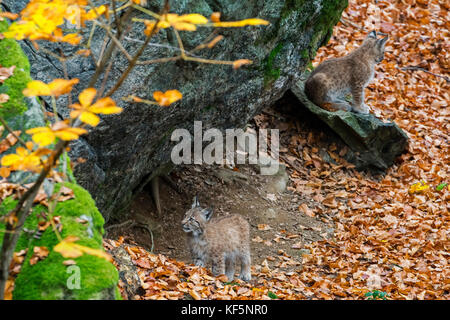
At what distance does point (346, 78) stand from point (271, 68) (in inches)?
158

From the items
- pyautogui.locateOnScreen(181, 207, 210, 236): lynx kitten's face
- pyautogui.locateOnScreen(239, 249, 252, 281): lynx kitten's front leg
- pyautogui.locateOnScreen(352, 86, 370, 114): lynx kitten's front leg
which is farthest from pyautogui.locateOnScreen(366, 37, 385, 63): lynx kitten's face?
pyautogui.locateOnScreen(181, 207, 210, 236): lynx kitten's face

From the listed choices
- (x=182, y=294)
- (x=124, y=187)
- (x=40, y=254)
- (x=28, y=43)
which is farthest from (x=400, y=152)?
(x=40, y=254)

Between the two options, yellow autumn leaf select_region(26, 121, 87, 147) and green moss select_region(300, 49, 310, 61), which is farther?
green moss select_region(300, 49, 310, 61)

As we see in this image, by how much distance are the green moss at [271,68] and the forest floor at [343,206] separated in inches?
103

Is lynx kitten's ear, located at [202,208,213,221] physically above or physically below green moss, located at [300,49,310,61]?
below

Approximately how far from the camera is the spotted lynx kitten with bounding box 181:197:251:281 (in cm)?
798

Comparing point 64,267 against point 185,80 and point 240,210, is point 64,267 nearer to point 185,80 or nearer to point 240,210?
point 185,80

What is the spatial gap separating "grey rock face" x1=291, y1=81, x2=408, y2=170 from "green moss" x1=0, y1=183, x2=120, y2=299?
8.07m

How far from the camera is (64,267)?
3684mm

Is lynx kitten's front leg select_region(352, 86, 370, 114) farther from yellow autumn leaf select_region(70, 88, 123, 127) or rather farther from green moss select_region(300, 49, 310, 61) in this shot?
yellow autumn leaf select_region(70, 88, 123, 127)

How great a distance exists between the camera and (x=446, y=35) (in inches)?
572

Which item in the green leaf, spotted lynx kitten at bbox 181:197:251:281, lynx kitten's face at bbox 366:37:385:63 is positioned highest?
lynx kitten's face at bbox 366:37:385:63

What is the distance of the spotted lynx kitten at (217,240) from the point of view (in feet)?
26.2

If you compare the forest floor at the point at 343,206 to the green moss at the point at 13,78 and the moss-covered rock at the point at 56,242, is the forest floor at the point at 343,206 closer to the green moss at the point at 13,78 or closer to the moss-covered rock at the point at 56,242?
the moss-covered rock at the point at 56,242
